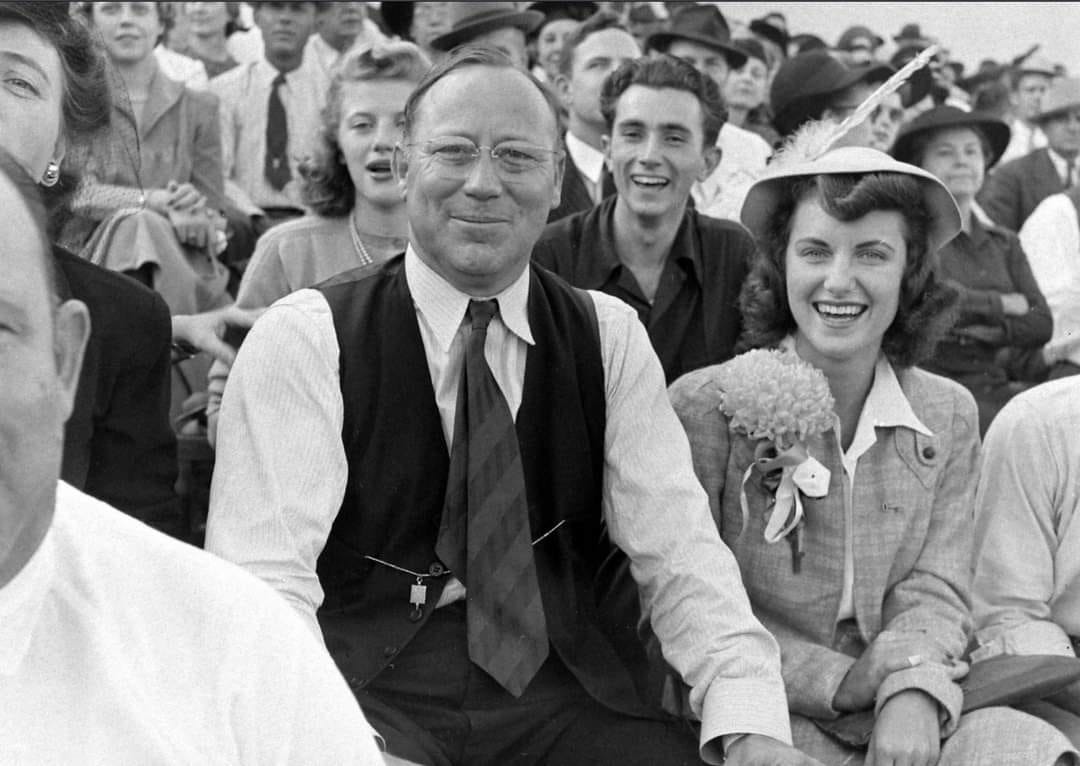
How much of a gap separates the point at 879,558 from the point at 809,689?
33 cm

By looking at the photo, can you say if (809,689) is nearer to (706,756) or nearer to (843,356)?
(706,756)

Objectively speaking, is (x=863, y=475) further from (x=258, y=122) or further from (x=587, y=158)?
(x=258, y=122)

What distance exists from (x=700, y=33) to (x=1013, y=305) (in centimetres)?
233

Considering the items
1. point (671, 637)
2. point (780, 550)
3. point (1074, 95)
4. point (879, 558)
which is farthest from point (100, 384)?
point (1074, 95)

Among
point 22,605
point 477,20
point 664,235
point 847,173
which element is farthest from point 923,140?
point 22,605

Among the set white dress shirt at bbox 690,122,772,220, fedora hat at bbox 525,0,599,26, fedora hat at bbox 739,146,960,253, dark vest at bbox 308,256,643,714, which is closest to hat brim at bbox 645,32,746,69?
white dress shirt at bbox 690,122,772,220

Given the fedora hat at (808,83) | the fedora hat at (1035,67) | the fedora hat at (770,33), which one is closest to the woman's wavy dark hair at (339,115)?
the fedora hat at (808,83)

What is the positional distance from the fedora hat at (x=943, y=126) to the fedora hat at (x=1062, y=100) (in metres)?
3.46

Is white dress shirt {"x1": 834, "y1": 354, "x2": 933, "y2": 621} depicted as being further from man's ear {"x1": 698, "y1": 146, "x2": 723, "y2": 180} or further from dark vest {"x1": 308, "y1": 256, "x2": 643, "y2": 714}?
man's ear {"x1": 698, "y1": 146, "x2": 723, "y2": 180}

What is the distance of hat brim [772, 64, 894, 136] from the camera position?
6.41 metres

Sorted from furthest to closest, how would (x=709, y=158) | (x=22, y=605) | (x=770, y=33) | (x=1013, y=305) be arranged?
(x=770, y=33) < (x=1013, y=305) < (x=709, y=158) < (x=22, y=605)

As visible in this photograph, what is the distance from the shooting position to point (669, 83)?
4.54 metres

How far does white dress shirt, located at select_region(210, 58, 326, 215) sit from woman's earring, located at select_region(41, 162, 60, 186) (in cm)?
342

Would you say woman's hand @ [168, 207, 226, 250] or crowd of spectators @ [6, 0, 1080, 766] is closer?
crowd of spectators @ [6, 0, 1080, 766]
